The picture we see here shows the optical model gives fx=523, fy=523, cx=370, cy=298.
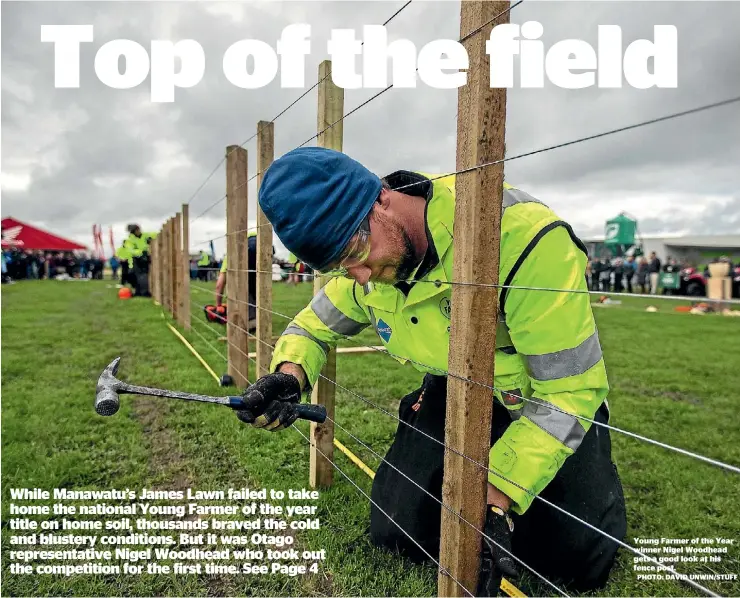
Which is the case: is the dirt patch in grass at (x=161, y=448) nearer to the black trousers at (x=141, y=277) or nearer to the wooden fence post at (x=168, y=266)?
the wooden fence post at (x=168, y=266)

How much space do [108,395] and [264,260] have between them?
198 cm

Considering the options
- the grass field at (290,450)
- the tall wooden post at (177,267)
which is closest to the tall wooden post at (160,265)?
the tall wooden post at (177,267)

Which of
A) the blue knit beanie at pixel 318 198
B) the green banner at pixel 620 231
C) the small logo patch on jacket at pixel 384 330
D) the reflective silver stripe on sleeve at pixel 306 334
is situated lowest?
the reflective silver stripe on sleeve at pixel 306 334

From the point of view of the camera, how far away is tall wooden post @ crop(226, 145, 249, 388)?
468 centimetres

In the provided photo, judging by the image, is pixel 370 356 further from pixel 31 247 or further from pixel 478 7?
Answer: pixel 31 247

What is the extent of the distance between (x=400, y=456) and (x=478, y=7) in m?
1.85

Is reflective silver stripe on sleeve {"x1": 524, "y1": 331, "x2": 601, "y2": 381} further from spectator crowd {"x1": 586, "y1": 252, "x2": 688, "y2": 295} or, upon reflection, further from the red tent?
the red tent

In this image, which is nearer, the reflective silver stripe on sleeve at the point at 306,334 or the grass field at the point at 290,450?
the grass field at the point at 290,450

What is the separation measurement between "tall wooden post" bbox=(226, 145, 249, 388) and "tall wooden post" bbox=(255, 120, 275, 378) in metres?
0.82

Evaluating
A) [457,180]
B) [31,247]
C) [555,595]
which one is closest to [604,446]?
[555,595]

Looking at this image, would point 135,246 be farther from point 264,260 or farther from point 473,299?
point 473,299

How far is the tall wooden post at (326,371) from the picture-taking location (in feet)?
8.38

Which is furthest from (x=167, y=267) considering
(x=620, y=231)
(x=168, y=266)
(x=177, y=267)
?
(x=620, y=231)

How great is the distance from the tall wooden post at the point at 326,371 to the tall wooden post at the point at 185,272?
20.4 feet
